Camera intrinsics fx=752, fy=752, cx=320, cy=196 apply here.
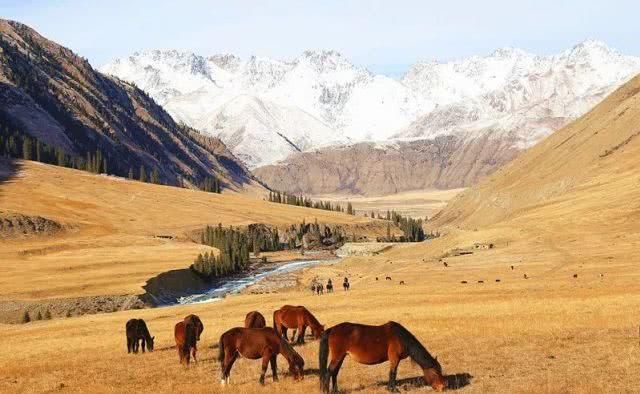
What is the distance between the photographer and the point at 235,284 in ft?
432

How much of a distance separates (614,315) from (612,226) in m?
84.6

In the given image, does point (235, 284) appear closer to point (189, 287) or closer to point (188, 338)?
point (189, 287)

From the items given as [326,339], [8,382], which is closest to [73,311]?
[8,382]

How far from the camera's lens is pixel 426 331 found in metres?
38.8

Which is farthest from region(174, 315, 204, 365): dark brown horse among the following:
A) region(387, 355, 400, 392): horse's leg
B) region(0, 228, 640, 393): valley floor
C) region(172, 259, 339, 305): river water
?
region(172, 259, 339, 305): river water

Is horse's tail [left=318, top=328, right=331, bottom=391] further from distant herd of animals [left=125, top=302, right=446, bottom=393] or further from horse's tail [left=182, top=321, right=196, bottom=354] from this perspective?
horse's tail [left=182, top=321, right=196, bottom=354]

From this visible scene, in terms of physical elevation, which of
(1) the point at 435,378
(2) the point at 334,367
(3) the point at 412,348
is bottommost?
(1) the point at 435,378

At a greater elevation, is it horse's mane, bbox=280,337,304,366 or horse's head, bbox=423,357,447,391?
horse's mane, bbox=280,337,304,366

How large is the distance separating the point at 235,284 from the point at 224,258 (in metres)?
16.8

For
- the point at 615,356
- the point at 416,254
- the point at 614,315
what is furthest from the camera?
the point at 416,254

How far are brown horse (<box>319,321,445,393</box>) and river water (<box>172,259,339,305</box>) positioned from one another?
79.5 meters

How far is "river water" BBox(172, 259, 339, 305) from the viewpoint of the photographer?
108806 millimetres

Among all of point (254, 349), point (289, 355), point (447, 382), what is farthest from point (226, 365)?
point (447, 382)

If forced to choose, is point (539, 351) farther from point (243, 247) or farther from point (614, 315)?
point (243, 247)
